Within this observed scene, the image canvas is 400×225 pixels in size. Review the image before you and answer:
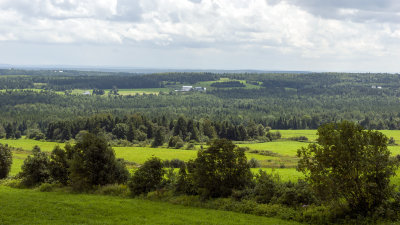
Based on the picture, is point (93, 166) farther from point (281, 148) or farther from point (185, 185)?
point (281, 148)

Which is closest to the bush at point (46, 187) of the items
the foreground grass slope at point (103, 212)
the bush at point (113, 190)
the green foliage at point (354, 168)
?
the foreground grass slope at point (103, 212)

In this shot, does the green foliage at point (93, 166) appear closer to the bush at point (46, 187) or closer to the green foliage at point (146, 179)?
the bush at point (46, 187)

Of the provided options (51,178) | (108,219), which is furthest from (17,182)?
(108,219)

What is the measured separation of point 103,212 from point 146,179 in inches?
366

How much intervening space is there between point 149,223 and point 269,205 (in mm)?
11676

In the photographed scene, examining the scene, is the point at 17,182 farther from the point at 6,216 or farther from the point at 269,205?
the point at 269,205

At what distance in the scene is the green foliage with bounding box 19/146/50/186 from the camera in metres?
47.5

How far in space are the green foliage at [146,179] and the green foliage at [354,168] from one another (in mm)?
18691

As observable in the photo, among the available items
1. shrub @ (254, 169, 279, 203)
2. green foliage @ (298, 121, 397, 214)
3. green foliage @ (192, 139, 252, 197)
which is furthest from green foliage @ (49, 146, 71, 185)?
green foliage @ (298, 121, 397, 214)

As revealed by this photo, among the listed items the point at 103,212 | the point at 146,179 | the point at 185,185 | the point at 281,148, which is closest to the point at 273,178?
the point at 185,185

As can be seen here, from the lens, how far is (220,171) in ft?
126

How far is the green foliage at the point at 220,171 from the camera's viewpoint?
124 ft

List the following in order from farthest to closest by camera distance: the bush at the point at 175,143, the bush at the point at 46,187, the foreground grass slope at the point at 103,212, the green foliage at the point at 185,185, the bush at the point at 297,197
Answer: the bush at the point at 175,143, the bush at the point at 46,187, the green foliage at the point at 185,185, the bush at the point at 297,197, the foreground grass slope at the point at 103,212

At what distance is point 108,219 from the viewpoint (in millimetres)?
29516
